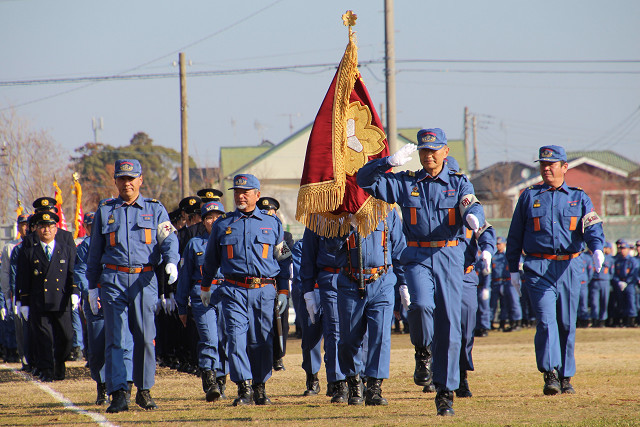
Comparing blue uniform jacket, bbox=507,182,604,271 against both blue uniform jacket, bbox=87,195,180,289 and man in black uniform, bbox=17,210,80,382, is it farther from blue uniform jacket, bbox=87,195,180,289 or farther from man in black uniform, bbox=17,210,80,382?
man in black uniform, bbox=17,210,80,382

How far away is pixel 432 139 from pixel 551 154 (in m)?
2.18

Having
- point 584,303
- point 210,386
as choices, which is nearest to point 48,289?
point 210,386

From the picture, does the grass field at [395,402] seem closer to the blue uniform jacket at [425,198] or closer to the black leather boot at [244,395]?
the black leather boot at [244,395]

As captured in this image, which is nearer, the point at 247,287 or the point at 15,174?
the point at 247,287

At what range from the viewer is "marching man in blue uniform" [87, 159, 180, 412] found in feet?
30.4

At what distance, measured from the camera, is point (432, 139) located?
8359 millimetres

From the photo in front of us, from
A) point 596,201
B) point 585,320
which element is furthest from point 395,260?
point 596,201

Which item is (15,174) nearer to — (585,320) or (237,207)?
(585,320)

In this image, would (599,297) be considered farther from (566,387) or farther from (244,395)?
(244,395)

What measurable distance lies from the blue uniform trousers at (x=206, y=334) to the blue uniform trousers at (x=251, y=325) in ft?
4.49

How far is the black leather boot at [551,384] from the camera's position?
9.34 m

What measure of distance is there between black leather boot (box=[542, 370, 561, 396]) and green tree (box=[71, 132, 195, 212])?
42744mm

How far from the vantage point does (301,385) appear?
37.8ft

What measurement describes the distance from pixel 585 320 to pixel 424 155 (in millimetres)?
18058
